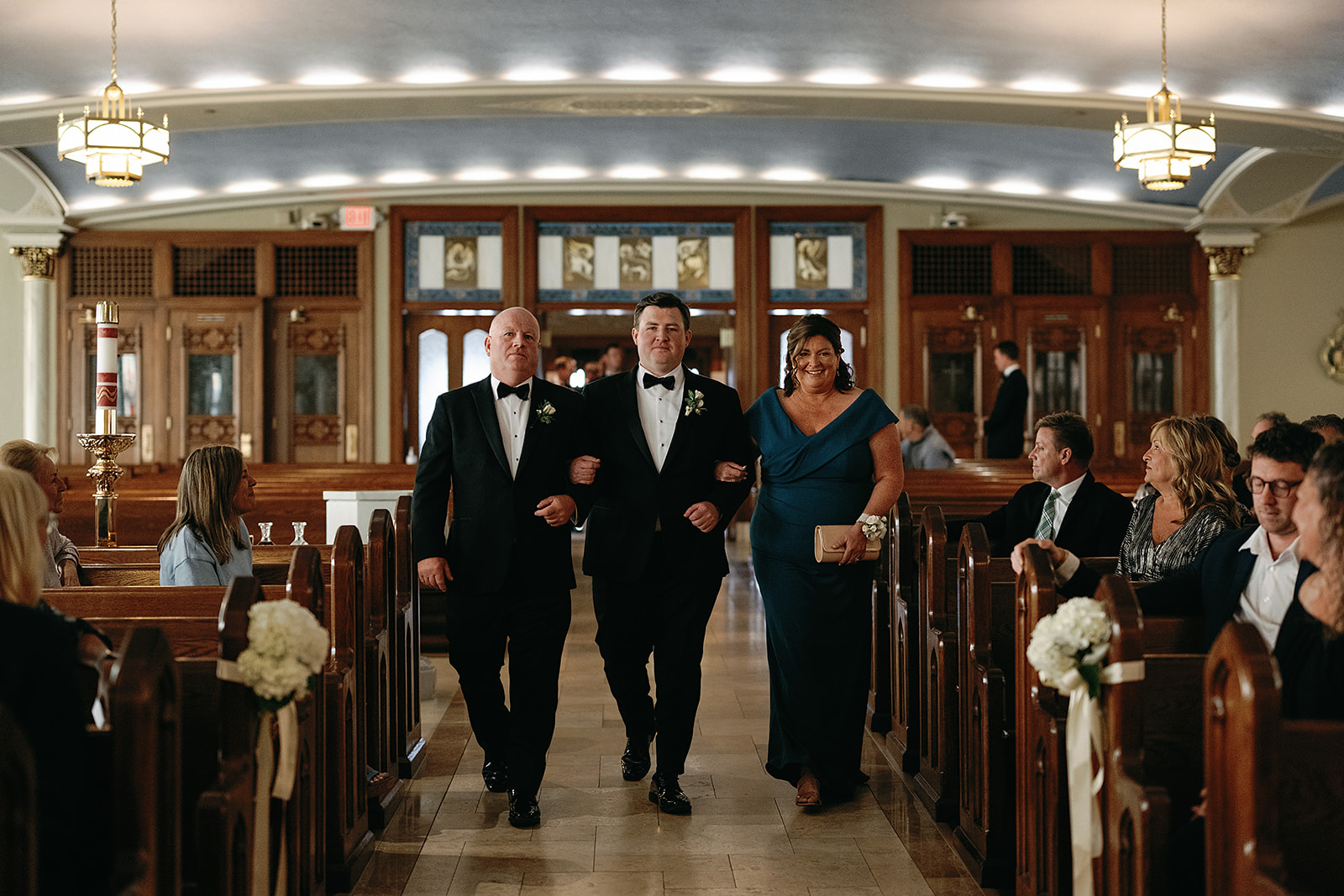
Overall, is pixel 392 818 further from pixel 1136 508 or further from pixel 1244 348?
pixel 1244 348

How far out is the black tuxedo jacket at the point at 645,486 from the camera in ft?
10.7

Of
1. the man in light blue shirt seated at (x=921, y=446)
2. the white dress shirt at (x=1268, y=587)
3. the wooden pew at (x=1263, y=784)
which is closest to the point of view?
the wooden pew at (x=1263, y=784)

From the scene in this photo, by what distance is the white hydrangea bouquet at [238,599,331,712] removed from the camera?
203cm

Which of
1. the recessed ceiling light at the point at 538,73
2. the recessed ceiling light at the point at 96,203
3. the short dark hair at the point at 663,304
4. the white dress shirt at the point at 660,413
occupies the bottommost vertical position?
the white dress shirt at the point at 660,413

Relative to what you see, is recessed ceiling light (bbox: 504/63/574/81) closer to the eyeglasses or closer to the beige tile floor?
the beige tile floor

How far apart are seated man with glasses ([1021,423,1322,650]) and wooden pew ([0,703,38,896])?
2.04 m

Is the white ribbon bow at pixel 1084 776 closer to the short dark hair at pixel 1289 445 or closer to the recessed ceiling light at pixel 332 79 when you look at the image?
the short dark hair at pixel 1289 445

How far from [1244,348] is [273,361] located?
9502mm

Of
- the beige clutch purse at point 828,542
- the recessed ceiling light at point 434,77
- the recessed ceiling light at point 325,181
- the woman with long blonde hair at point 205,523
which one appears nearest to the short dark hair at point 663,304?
the beige clutch purse at point 828,542

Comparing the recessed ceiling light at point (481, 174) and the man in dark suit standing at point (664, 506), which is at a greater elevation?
the recessed ceiling light at point (481, 174)

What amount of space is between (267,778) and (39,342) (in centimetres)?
1026

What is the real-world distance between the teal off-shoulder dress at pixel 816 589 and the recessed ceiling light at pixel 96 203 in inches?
366

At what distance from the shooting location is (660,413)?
131 inches

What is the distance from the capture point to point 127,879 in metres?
1.62
